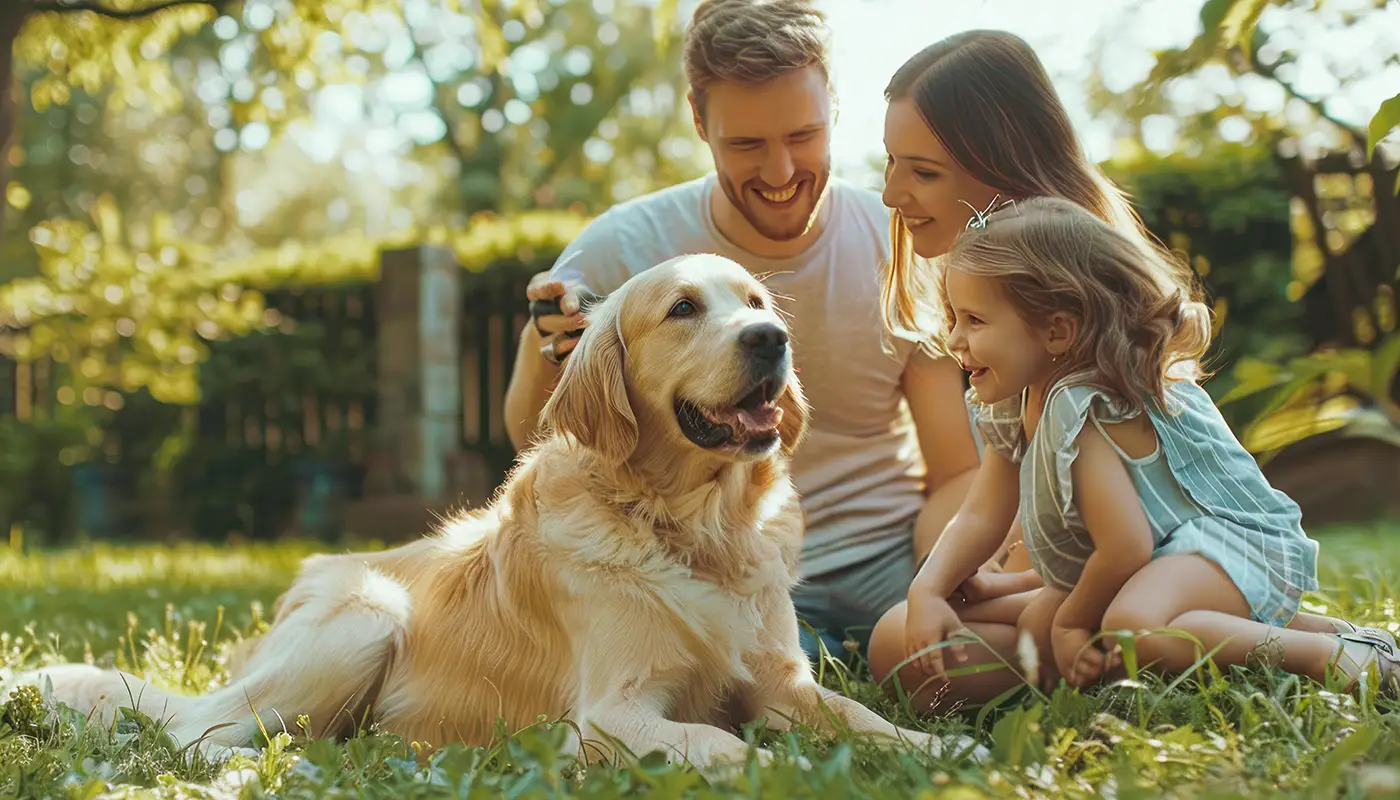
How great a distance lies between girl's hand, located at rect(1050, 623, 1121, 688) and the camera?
2.39 m

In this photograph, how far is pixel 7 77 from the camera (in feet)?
23.5

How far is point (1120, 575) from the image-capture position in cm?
240

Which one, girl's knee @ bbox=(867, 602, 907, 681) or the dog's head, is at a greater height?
the dog's head

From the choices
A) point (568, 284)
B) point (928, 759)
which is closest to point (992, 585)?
point (928, 759)

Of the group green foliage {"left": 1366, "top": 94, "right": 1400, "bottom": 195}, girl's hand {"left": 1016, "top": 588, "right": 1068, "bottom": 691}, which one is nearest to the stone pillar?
girl's hand {"left": 1016, "top": 588, "right": 1068, "bottom": 691}

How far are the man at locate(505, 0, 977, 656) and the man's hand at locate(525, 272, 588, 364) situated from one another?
0.23m

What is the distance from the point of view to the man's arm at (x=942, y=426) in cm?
369

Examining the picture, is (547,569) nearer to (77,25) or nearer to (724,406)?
(724,406)

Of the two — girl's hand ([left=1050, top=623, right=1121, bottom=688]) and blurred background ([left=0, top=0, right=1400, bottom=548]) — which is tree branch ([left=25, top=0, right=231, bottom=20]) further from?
girl's hand ([left=1050, top=623, right=1121, bottom=688])

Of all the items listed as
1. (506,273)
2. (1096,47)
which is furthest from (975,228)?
(506,273)

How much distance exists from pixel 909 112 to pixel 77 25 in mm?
7697

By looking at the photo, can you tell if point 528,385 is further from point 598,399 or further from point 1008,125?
point 1008,125

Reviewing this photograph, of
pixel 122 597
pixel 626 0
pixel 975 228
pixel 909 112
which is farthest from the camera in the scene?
pixel 626 0

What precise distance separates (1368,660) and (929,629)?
2.84ft
